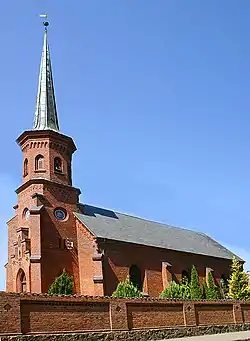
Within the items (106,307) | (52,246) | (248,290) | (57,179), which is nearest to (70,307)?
(106,307)

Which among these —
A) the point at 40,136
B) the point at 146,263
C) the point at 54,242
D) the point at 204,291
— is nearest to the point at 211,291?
the point at 204,291

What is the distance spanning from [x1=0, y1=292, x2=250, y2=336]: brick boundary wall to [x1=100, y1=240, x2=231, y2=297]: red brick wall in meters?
9.88

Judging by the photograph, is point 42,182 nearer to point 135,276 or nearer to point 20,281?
point 20,281

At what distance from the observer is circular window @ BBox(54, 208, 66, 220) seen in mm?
31927

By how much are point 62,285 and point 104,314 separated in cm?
1106

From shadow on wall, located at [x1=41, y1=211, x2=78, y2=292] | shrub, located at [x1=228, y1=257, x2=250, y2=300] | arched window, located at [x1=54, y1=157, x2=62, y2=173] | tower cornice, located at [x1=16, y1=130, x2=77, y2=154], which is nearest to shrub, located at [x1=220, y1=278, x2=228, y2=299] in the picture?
shrub, located at [x1=228, y1=257, x2=250, y2=300]

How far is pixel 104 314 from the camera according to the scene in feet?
58.9

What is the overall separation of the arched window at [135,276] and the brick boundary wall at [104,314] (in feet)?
37.1

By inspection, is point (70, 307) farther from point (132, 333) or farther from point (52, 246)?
point (52, 246)

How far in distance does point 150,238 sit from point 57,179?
34.1 feet

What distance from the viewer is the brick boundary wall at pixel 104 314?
603 inches

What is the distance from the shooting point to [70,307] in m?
16.9

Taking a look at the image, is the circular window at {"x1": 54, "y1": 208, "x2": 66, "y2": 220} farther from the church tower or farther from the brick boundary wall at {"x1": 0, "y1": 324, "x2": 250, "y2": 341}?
the brick boundary wall at {"x1": 0, "y1": 324, "x2": 250, "y2": 341}

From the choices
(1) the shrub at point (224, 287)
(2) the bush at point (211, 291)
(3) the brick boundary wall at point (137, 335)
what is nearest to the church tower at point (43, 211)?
(2) the bush at point (211, 291)
